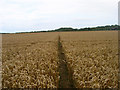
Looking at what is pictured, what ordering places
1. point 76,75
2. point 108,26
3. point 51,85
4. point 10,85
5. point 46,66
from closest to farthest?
point 51,85
point 10,85
point 76,75
point 46,66
point 108,26

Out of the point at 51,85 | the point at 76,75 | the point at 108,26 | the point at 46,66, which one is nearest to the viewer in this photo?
the point at 51,85

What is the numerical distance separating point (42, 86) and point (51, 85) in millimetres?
357

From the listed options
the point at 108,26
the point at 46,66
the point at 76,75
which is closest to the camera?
the point at 76,75

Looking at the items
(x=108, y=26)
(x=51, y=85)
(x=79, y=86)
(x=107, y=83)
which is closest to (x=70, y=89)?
(x=79, y=86)

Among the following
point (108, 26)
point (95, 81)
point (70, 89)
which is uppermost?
point (108, 26)

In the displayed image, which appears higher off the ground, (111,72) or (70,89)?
(111,72)

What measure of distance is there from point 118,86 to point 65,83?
1.90 metres

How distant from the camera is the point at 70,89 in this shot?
18.8 feet

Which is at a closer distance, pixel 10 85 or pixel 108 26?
pixel 10 85

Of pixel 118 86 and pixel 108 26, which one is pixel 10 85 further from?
pixel 108 26

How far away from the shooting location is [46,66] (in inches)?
309

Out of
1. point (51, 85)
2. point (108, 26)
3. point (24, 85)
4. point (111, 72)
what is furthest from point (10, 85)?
point (108, 26)

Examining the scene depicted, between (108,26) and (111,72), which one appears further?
(108,26)

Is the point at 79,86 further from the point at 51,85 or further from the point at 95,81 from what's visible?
the point at 51,85
